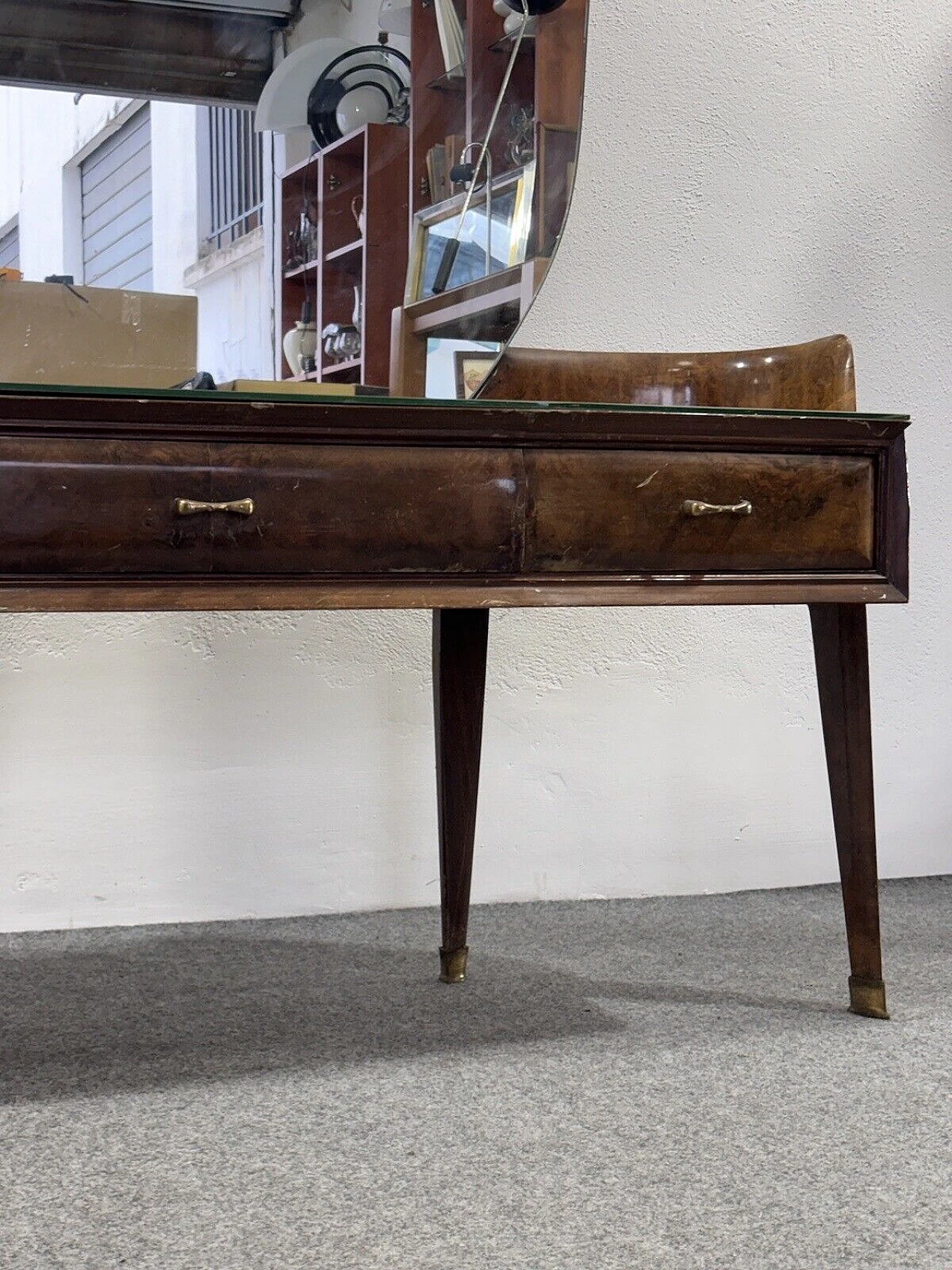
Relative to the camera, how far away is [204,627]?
5.41 ft

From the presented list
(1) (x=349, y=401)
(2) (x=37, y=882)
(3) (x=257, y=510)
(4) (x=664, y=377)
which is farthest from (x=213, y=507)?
(2) (x=37, y=882)

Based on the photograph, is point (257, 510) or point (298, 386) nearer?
point (257, 510)

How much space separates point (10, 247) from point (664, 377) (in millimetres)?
732

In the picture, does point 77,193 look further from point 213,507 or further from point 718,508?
point 718,508

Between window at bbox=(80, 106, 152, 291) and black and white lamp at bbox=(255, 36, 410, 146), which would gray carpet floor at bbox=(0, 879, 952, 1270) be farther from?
black and white lamp at bbox=(255, 36, 410, 146)

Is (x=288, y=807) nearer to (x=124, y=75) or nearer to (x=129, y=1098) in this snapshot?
(x=129, y=1098)

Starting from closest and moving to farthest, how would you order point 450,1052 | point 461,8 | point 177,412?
point 177,412, point 450,1052, point 461,8

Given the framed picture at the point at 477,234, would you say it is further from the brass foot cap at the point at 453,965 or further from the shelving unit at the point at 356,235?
the brass foot cap at the point at 453,965

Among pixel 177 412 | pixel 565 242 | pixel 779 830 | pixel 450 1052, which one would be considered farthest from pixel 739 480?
pixel 779 830

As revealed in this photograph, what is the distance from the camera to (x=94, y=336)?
4.03 ft

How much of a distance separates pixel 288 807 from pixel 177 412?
0.81m

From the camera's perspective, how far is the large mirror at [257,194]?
1253 mm

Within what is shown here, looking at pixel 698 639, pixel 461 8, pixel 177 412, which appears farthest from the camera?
pixel 698 639

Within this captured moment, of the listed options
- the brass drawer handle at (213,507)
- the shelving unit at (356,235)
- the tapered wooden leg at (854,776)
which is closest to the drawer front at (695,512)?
the tapered wooden leg at (854,776)
